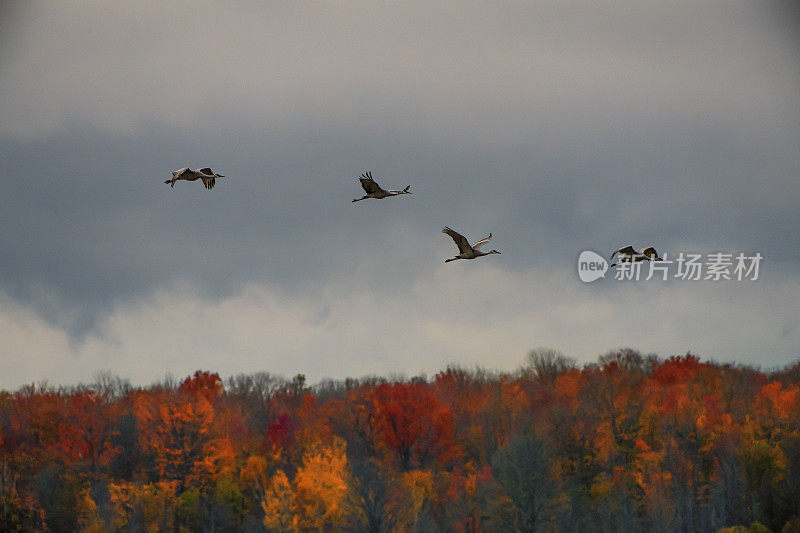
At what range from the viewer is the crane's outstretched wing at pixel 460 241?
2727 centimetres

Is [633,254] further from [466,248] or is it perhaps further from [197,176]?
[197,176]

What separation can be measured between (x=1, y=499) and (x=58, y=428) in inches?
1106

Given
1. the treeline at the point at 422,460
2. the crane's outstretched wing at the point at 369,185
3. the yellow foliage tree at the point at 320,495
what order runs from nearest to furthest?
the crane's outstretched wing at the point at 369,185 < the treeline at the point at 422,460 < the yellow foliage tree at the point at 320,495

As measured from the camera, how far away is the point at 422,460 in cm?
9781

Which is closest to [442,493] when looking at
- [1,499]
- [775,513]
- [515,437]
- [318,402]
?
[515,437]

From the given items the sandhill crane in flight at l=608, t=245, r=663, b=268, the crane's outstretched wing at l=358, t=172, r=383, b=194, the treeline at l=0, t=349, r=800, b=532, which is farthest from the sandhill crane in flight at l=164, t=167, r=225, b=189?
the treeline at l=0, t=349, r=800, b=532

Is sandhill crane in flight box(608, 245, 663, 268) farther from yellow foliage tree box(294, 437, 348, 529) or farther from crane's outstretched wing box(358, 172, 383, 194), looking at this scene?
yellow foliage tree box(294, 437, 348, 529)

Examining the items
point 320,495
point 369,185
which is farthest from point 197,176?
point 320,495

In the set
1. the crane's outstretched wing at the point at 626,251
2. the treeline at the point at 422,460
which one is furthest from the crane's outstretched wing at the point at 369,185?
the treeline at the point at 422,460

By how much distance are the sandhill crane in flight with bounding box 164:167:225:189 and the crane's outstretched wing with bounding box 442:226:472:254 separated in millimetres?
7142

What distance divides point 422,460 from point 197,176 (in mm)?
73483

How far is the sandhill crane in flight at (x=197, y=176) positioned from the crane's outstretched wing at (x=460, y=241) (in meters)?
7.14

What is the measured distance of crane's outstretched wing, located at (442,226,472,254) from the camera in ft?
89.5

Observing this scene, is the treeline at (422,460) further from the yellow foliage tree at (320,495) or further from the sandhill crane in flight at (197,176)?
the sandhill crane in flight at (197,176)
